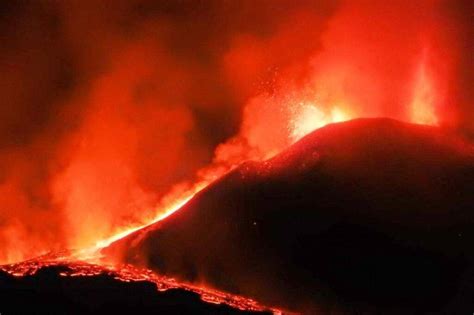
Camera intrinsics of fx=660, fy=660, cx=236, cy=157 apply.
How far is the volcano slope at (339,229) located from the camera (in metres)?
16.9

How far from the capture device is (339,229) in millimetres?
18250

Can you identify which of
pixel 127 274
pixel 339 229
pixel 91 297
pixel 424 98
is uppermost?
pixel 424 98

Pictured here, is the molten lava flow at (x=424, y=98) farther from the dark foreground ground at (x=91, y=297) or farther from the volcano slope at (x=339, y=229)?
the dark foreground ground at (x=91, y=297)

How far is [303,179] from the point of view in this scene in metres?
20.5

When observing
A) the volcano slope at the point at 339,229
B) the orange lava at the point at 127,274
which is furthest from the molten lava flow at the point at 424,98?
the orange lava at the point at 127,274

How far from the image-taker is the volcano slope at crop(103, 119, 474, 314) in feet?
55.4

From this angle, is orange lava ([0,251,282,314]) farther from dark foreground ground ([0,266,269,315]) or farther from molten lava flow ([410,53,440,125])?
molten lava flow ([410,53,440,125])

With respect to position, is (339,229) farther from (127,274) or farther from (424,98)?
(424,98)

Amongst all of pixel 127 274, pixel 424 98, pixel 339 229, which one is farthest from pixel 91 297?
pixel 424 98

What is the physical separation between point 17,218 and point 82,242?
5.19 meters

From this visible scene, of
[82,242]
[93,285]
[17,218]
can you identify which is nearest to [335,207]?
[93,285]

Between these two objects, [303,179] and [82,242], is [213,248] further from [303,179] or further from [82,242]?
[82,242]

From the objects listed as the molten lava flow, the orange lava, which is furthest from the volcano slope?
the molten lava flow

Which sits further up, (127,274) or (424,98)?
(424,98)
